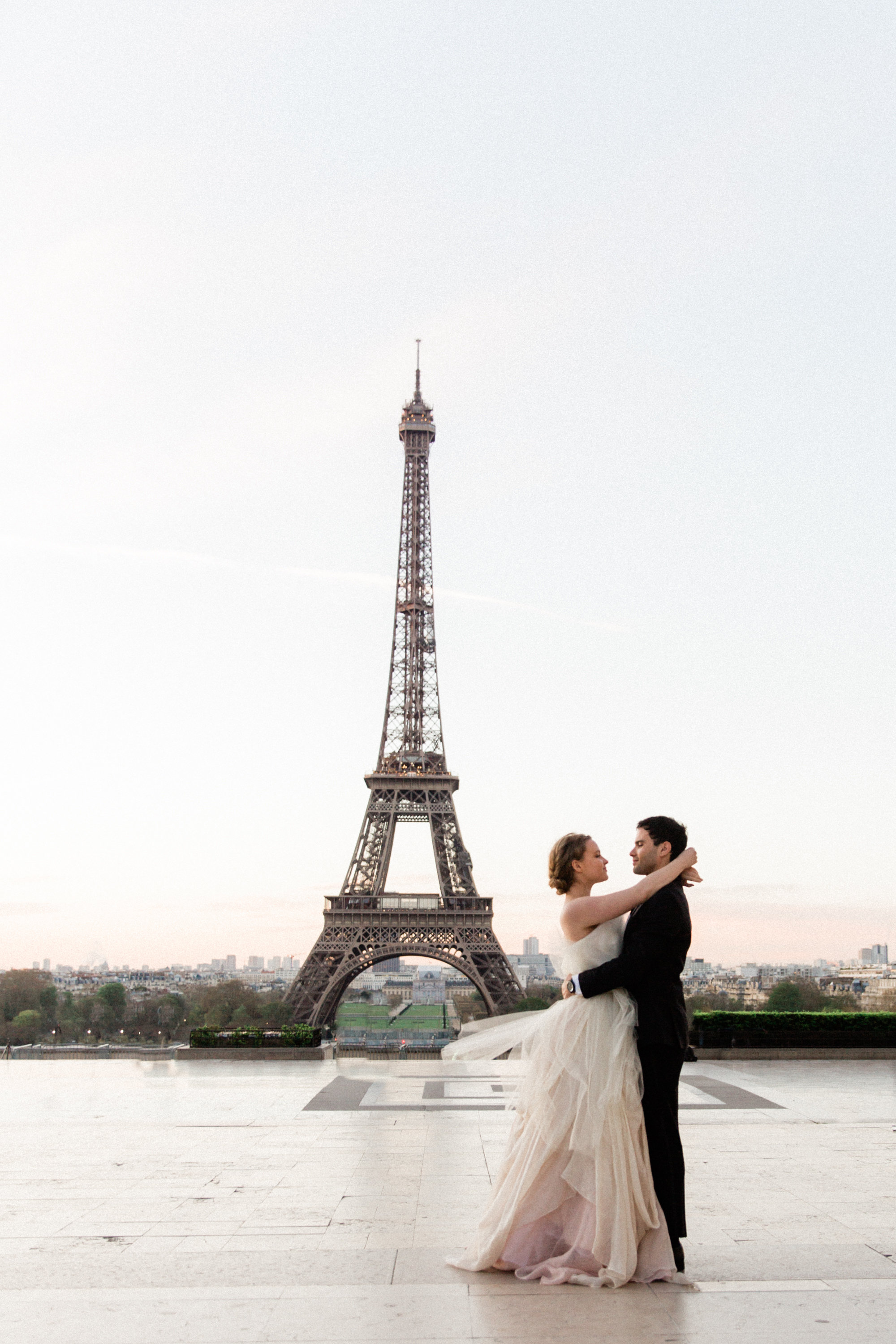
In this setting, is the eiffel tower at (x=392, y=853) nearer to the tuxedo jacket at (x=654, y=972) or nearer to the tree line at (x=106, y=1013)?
the tree line at (x=106, y=1013)

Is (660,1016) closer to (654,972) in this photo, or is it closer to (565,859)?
(654,972)

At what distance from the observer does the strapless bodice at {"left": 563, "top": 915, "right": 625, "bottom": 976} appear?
213 inches

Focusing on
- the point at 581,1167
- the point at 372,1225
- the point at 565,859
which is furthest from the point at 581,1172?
the point at 372,1225

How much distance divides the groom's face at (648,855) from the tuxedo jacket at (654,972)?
7.4 inches

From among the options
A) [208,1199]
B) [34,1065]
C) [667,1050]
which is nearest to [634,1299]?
[667,1050]

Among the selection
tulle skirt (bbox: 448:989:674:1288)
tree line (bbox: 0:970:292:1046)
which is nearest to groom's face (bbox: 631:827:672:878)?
tulle skirt (bbox: 448:989:674:1288)

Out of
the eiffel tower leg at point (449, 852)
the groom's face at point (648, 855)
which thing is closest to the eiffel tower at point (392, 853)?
the eiffel tower leg at point (449, 852)

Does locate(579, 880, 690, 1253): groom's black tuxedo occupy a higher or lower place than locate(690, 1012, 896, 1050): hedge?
higher

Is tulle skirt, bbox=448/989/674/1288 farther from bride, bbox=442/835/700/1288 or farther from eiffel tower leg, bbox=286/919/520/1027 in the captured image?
eiffel tower leg, bbox=286/919/520/1027

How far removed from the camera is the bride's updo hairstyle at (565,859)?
214 inches

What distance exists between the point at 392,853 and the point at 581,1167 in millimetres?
41594

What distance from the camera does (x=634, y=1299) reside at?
468 centimetres

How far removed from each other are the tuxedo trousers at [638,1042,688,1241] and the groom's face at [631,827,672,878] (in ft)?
2.63

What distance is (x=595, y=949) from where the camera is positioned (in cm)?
542
